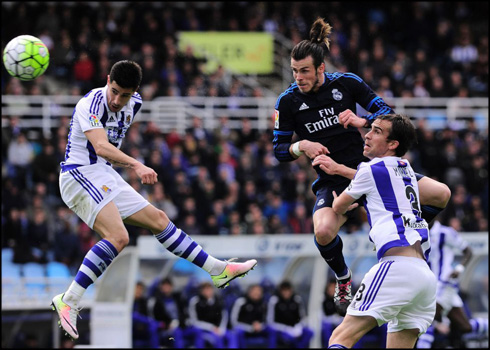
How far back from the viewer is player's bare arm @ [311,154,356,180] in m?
8.02

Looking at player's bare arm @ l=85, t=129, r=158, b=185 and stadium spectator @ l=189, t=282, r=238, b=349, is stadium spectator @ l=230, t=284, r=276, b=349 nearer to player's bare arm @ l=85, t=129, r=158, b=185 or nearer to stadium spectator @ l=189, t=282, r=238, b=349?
stadium spectator @ l=189, t=282, r=238, b=349

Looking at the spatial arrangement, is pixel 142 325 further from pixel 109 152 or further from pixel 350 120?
pixel 350 120

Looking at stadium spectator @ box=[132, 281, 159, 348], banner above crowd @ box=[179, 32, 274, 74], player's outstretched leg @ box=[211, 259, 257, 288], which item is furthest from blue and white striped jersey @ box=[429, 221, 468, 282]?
banner above crowd @ box=[179, 32, 274, 74]

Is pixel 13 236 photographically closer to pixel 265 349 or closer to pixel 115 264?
pixel 115 264

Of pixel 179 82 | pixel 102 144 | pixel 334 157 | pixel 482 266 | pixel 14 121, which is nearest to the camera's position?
pixel 102 144

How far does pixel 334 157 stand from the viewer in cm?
859

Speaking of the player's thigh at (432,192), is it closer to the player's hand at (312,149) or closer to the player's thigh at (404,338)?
the player's hand at (312,149)

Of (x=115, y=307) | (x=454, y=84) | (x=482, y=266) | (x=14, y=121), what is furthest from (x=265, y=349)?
(x=454, y=84)

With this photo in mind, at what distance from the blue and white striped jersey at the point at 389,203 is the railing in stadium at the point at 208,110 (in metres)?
11.5

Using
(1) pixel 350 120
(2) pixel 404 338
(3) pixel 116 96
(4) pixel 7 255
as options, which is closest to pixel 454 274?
(1) pixel 350 120

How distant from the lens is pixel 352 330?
7020 mm

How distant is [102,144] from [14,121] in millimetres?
9725

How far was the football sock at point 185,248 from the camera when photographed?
8531mm

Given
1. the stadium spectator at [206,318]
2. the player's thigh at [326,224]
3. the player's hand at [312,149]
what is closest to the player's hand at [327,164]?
the player's hand at [312,149]
